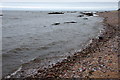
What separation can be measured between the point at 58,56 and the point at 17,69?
4327mm

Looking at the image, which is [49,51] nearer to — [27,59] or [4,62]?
[27,59]

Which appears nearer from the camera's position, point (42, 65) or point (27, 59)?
point (42, 65)

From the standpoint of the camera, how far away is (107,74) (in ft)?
25.6

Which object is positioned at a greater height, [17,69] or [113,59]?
[113,59]

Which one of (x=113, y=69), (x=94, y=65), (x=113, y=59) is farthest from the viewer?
(x=113, y=59)

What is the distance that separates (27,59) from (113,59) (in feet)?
24.1

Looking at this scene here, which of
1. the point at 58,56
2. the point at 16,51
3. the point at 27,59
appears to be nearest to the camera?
the point at 27,59

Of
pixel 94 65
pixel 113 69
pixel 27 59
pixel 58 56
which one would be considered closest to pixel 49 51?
pixel 58 56

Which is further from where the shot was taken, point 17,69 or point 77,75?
point 17,69

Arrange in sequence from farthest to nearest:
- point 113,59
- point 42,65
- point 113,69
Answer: point 42,65 → point 113,59 → point 113,69

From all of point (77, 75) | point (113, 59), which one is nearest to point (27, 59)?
point (77, 75)

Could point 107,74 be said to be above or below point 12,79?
above

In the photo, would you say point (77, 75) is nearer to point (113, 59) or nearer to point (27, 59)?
point (113, 59)

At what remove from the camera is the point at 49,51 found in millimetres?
14984
